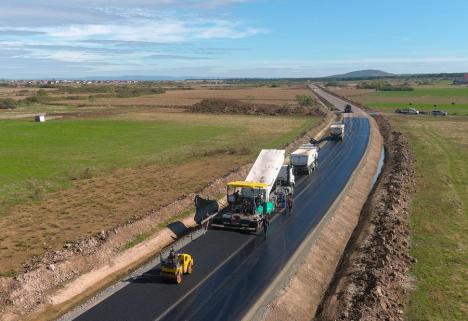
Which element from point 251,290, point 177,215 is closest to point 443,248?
point 251,290

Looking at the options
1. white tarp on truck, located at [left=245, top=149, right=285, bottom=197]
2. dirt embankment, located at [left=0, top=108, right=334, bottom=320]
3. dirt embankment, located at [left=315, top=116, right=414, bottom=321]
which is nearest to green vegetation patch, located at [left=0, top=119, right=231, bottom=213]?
dirt embankment, located at [left=0, top=108, right=334, bottom=320]

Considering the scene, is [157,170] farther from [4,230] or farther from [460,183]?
[460,183]

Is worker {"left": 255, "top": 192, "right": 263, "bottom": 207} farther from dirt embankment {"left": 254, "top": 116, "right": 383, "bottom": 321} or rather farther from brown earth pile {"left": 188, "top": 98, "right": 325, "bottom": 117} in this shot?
brown earth pile {"left": 188, "top": 98, "right": 325, "bottom": 117}

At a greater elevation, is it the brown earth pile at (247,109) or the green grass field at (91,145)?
the brown earth pile at (247,109)

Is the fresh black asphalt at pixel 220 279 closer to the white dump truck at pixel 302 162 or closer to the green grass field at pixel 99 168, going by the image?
the green grass field at pixel 99 168

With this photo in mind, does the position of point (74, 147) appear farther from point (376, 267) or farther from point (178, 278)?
point (376, 267)

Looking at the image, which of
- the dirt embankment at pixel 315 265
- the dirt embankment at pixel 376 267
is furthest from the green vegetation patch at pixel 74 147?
the dirt embankment at pixel 376 267

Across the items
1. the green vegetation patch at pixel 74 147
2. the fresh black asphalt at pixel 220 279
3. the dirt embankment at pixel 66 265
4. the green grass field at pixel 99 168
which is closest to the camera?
the fresh black asphalt at pixel 220 279

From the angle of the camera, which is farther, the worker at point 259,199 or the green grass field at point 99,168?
the green grass field at point 99,168
